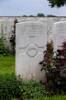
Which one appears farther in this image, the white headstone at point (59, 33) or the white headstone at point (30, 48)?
the white headstone at point (59, 33)

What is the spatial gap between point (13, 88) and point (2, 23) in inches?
316

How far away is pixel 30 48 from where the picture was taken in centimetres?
711

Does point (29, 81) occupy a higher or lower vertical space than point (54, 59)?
lower

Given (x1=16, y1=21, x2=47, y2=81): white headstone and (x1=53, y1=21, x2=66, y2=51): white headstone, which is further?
(x1=53, y1=21, x2=66, y2=51): white headstone

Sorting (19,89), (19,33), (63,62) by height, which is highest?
(19,33)

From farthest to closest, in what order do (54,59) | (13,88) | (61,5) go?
(61,5), (54,59), (13,88)

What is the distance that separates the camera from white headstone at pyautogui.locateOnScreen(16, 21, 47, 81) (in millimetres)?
7012

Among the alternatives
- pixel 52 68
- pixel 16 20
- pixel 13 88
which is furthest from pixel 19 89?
pixel 16 20

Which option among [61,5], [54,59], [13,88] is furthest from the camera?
[61,5]

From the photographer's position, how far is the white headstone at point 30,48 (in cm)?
701

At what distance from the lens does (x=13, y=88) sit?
6281 millimetres

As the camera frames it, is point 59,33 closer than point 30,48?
No

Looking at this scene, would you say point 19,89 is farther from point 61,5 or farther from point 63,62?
point 61,5

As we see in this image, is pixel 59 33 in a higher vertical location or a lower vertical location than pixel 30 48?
higher
